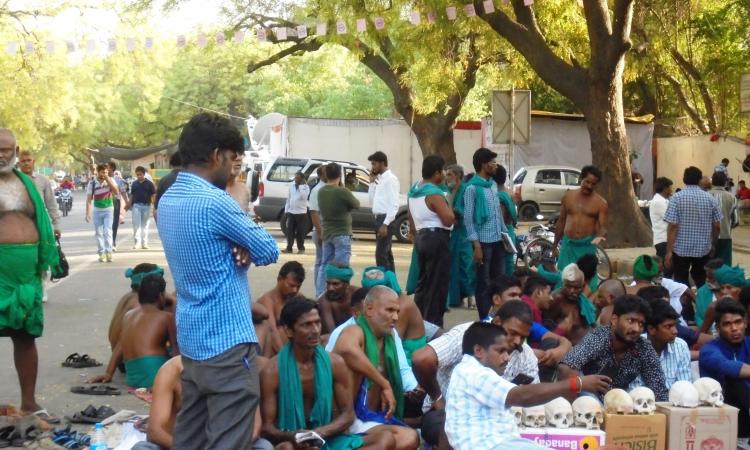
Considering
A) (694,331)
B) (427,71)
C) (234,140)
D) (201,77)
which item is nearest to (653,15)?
(427,71)

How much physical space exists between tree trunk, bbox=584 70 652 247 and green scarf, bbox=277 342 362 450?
13314mm

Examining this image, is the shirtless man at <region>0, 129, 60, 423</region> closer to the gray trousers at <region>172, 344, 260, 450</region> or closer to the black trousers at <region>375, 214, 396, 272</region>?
the gray trousers at <region>172, 344, 260, 450</region>

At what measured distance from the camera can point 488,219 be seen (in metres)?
11.5

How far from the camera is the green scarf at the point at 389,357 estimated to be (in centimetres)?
664

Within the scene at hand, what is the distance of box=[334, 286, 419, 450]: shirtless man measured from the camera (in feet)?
20.9

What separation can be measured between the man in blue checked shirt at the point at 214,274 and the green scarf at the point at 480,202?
693cm

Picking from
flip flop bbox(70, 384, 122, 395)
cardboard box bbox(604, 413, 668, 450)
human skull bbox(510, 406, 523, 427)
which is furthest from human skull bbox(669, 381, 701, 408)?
flip flop bbox(70, 384, 122, 395)

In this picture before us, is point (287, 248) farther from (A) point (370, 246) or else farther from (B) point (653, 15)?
(B) point (653, 15)

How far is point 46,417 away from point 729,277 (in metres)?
5.54

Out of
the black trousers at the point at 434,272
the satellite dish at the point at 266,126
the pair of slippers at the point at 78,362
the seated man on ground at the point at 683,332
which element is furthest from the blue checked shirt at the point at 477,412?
the satellite dish at the point at 266,126

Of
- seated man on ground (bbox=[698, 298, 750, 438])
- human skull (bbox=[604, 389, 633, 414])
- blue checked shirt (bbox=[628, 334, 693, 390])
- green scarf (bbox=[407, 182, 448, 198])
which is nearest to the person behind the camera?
human skull (bbox=[604, 389, 633, 414])

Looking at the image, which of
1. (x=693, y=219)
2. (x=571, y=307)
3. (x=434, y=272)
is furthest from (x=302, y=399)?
(x=693, y=219)

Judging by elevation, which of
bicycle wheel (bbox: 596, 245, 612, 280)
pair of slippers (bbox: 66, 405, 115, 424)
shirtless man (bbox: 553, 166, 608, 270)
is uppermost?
shirtless man (bbox: 553, 166, 608, 270)

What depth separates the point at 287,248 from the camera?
21297mm
